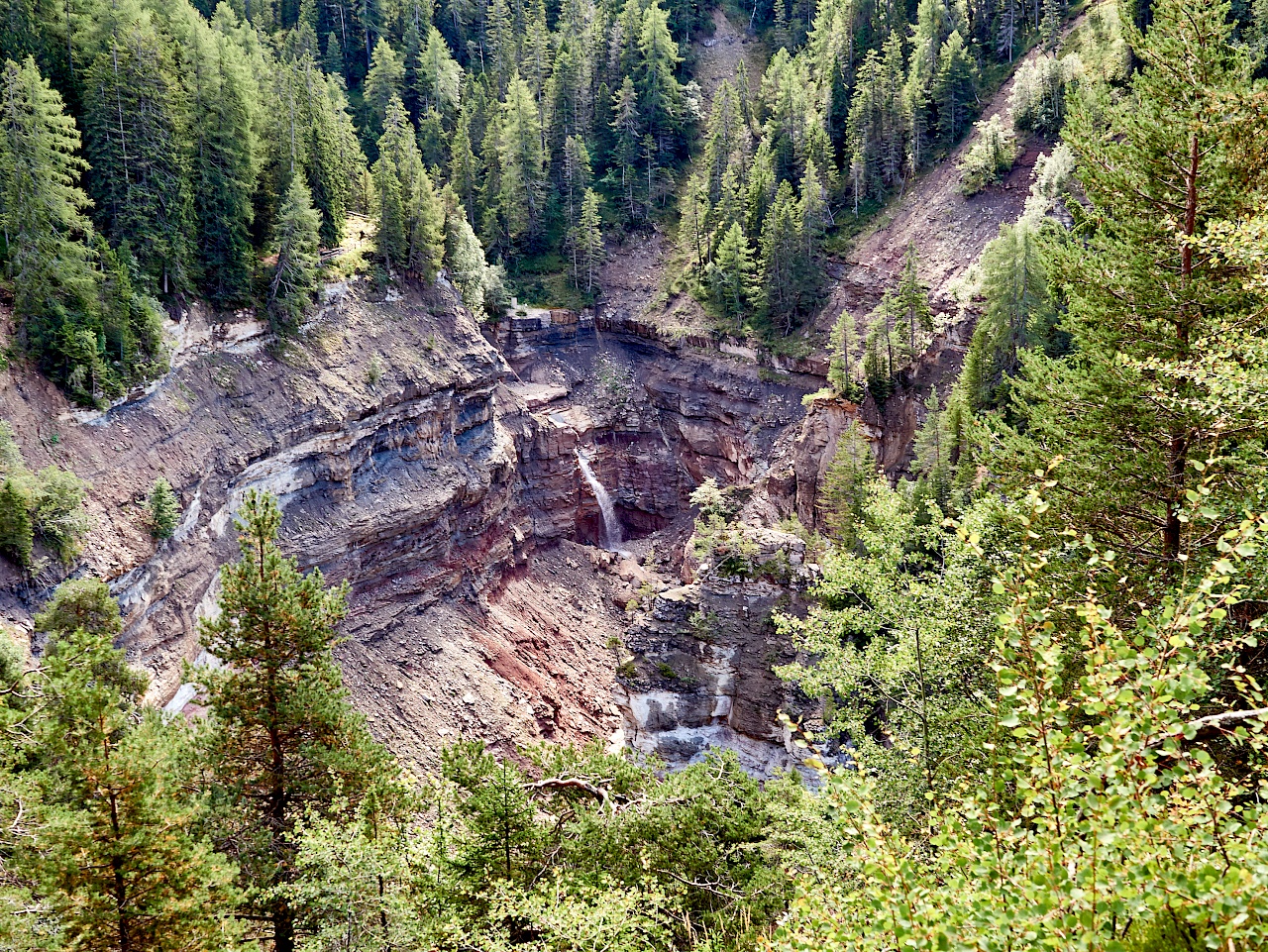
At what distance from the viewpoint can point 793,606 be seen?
38.0m

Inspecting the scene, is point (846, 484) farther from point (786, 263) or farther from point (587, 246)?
point (587, 246)

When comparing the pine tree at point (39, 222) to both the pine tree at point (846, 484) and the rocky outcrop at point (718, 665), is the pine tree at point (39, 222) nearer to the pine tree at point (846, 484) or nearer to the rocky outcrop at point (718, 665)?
the rocky outcrop at point (718, 665)

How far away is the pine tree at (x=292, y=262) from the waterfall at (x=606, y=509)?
2539 cm

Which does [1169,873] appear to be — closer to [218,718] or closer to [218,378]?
[218,718]

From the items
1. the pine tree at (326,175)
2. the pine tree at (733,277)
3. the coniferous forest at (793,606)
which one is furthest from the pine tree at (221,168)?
the pine tree at (733,277)

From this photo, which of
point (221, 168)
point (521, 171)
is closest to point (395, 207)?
point (221, 168)

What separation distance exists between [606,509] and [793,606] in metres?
35.7

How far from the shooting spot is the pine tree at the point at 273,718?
2036cm

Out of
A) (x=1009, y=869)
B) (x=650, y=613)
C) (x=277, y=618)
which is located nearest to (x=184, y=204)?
(x=650, y=613)

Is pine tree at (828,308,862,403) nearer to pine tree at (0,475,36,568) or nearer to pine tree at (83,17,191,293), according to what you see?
pine tree at (83,17,191,293)

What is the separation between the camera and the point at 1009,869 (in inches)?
258

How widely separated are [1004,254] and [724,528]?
72.9 ft

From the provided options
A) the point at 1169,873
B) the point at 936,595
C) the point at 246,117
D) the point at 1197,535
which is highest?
the point at 246,117

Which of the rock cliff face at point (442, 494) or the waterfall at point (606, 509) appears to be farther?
the waterfall at point (606, 509)
